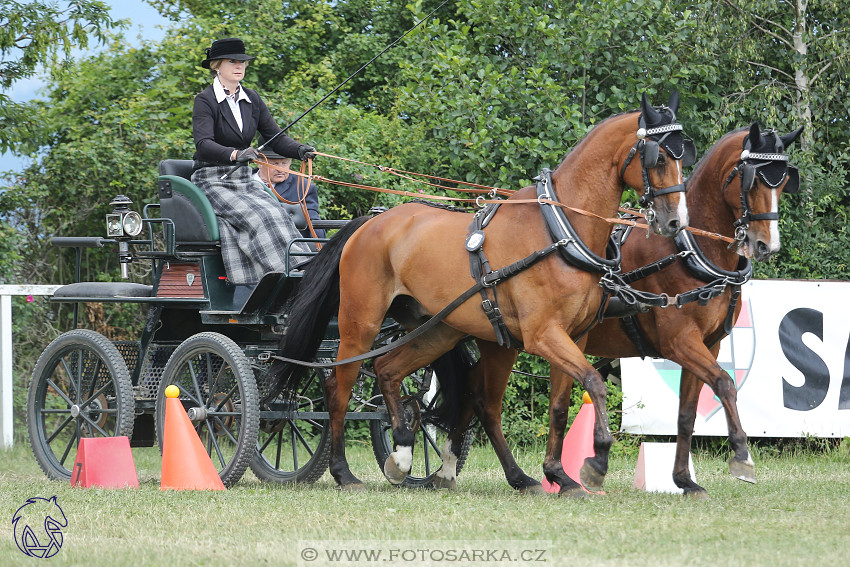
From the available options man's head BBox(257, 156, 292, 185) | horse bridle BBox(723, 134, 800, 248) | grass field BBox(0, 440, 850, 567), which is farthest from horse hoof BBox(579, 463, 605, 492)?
man's head BBox(257, 156, 292, 185)

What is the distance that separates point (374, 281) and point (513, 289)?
1045mm

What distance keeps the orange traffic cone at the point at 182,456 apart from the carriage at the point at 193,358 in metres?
0.22

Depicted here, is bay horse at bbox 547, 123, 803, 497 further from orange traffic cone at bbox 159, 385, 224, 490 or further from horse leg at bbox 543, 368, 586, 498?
orange traffic cone at bbox 159, 385, 224, 490

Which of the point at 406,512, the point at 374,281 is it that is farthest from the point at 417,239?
the point at 406,512

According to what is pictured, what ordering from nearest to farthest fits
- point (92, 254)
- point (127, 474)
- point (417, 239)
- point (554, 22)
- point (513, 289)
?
point (513, 289) < point (417, 239) < point (127, 474) < point (554, 22) < point (92, 254)

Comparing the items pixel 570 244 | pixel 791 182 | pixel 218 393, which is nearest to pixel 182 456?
pixel 218 393

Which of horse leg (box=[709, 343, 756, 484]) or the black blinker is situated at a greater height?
the black blinker

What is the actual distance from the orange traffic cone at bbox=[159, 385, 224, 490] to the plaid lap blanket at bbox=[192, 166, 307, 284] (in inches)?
37.2

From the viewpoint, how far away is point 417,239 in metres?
6.04

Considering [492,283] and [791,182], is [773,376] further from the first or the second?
[492,283]

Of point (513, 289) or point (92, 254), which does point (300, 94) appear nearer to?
point (92, 254)

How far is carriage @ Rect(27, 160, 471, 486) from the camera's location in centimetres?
655

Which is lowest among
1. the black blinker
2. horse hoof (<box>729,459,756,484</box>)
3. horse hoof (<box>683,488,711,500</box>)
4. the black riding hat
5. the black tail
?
horse hoof (<box>683,488,711,500</box>)

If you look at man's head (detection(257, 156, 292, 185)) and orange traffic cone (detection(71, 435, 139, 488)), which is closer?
orange traffic cone (detection(71, 435, 139, 488))
